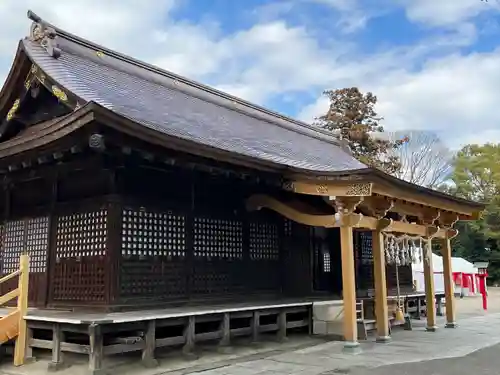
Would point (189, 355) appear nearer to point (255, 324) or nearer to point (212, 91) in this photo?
point (255, 324)

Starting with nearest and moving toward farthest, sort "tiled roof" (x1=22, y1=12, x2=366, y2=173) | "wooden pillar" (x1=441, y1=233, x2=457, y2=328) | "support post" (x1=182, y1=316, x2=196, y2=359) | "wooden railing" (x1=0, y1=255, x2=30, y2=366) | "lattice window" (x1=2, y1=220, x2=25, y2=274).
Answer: "wooden railing" (x1=0, y1=255, x2=30, y2=366), "support post" (x1=182, y1=316, x2=196, y2=359), "tiled roof" (x1=22, y1=12, x2=366, y2=173), "lattice window" (x1=2, y1=220, x2=25, y2=274), "wooden pillar" (x1=441, y1=233, x2=457, y2=328)

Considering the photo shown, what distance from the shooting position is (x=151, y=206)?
7066 mm

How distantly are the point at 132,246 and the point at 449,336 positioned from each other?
6.02m

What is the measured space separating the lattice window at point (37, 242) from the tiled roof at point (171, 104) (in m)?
2.12

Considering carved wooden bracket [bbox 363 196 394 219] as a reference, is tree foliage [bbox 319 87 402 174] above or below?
above

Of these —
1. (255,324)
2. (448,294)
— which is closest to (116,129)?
(255,324)

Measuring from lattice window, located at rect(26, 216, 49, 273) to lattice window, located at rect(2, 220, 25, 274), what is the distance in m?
0.20

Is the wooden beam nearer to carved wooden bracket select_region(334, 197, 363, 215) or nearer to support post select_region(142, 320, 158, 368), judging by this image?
carved wooden bracket select_region(334, 197, 363, 215)

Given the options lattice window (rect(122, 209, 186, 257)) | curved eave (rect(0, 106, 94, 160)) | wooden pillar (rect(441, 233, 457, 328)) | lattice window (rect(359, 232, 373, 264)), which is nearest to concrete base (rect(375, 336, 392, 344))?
wooden pillar (rect(441, 233, 457, 328))

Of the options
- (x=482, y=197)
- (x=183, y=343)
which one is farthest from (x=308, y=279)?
(x=482, y=197)

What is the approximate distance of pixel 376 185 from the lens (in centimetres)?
735

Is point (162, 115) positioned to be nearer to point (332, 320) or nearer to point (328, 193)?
point (328, 193)

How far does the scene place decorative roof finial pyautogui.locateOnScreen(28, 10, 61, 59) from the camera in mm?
8172

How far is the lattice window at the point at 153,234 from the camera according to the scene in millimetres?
6758
